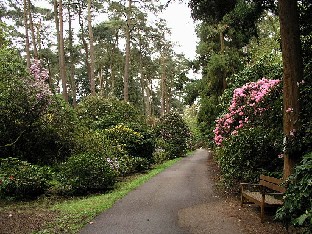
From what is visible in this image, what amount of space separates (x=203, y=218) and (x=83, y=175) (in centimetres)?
471

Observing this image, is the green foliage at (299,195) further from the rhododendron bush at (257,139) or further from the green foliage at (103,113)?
the green foliage at (103,113)

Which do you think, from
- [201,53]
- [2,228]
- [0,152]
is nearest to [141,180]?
[0,152]

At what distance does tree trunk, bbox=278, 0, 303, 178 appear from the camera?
21.3 ft

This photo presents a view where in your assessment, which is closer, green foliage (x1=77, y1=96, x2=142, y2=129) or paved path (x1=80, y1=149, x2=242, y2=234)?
paved path (x1=80, y1=149, x2=242, y2=234)

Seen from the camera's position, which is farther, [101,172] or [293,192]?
[101,172]

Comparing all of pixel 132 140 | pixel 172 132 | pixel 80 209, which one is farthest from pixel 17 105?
pixel 172 132

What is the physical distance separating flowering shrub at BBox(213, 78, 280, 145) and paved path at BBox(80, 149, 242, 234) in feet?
7.12

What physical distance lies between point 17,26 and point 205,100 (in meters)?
21.7

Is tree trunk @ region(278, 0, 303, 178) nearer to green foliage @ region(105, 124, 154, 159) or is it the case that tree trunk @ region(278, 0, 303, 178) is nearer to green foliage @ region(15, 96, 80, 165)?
green foliage @ region(15, 96, 80, 165)

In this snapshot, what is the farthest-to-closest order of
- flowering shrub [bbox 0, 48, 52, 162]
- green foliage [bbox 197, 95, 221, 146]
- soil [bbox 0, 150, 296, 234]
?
green foliage [bbox 197, 95, 221, 146]
flowering shrub [bbox 0, 48, 52, 162]
soil [bbox 0, 150, 296, 234]

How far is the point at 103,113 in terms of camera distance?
19.2m

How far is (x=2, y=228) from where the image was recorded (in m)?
6.52

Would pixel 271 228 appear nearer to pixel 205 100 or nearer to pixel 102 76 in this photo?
pixel 205 100

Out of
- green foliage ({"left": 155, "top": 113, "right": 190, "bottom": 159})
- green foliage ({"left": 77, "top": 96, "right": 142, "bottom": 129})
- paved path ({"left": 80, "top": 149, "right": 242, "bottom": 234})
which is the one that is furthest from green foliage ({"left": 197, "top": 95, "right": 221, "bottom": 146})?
paved path ({"left": 80, "top": 149, "right": 242, "bottom": 234})
